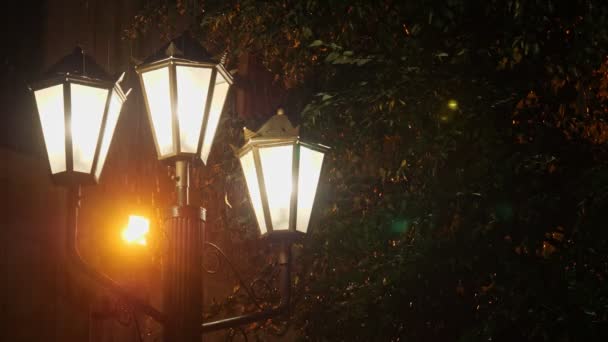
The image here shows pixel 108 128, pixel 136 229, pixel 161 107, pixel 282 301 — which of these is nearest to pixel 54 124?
pixel 108 128

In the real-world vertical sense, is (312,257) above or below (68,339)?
above

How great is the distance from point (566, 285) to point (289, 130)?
3.29m

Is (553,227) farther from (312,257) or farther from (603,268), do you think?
(312,257)

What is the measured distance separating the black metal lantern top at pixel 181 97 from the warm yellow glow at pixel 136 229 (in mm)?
7258

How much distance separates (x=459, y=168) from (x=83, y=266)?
4.34 meters

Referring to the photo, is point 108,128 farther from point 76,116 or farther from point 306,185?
point 306,185

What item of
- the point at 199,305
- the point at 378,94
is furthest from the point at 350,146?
the point at 199,305

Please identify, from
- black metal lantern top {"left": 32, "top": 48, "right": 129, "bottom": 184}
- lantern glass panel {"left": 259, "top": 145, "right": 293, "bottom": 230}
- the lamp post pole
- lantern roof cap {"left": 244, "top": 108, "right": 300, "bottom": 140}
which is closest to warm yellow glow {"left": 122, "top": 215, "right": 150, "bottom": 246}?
lantern roof cap {"left": 244, "top": 108, "right": 300, "bottom": 140}

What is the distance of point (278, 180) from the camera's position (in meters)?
5.34

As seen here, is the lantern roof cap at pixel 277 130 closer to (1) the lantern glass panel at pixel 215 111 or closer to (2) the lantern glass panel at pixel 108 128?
(1) the lantern glass panel at pixel 215 111

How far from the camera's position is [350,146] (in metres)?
8.96

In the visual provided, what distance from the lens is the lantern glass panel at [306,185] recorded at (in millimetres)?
5426

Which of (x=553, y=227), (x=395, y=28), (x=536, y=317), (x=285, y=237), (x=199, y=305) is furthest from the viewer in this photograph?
(x=395, y=28)

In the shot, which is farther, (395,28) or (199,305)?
(395,28)
